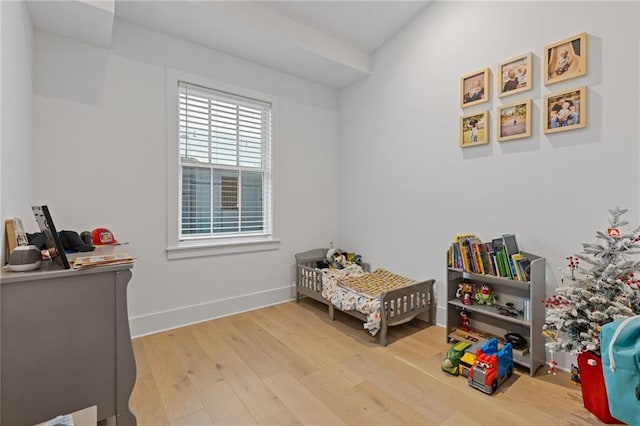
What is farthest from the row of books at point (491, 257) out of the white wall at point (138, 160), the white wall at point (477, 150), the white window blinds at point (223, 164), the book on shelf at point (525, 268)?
the white window blinds at point (223, 164)

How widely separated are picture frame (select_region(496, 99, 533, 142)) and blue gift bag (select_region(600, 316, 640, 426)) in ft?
4.92

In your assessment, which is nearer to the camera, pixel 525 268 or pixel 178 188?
pixel 525 268

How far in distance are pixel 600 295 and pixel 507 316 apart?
66 centimetres

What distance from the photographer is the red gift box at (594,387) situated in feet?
5.26

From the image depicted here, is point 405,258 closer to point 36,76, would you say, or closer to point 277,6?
point 277,6

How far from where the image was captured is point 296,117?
144 inches

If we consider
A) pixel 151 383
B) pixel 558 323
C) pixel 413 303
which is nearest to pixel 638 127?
pixel 558 323

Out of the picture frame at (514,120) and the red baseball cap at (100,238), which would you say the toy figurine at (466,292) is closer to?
the picture frame at (514,120)

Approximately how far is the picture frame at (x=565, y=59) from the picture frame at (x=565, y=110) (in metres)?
0.11

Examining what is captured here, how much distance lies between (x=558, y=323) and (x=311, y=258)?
2512mm

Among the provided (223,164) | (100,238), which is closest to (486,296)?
(223,164)

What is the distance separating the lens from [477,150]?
2.61 metres

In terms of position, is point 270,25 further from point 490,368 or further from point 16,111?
point 490,368

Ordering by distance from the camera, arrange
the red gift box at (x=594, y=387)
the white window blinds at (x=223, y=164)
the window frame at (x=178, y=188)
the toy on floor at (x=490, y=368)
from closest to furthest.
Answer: the red gift box at (x=594, y=387)
the toy on floor at (x=490, y=368)
the window frame at (x=178, y=188)
the white window blinds at (x=223, y=164)
